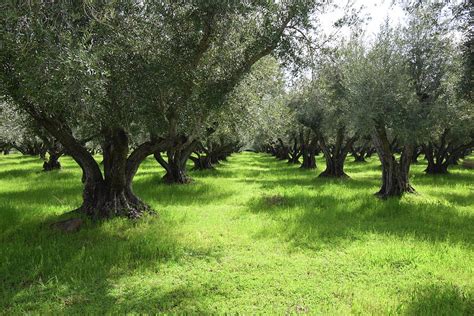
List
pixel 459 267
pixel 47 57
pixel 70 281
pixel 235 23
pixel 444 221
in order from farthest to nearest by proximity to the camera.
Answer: pixel 444 221 < pixel 235 23 < pixel 459 267 < pixel 70 281 < pixel 47 57

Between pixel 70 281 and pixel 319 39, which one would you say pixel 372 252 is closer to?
pixel 319 39

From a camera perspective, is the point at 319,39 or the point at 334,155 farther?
the point at 334,155

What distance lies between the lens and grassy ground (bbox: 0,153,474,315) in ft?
21.3

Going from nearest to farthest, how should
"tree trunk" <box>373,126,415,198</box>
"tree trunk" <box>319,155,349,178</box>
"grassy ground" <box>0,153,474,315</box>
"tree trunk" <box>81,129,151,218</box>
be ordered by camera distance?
1. "grassy ground" <box>0,153,474,315</box>
2. "tree trunk" <box>81,129,151,218</box>
3. "tree trunk" <box>373,126,415,198</box>
4. "tree trunk" <box>319,155,349,178</box>

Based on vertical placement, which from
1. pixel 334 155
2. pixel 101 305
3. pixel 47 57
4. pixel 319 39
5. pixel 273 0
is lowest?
pixel 101 305

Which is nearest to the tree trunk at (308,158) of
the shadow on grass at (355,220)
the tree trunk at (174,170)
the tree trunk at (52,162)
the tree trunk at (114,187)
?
the tree trunk at (174,170)

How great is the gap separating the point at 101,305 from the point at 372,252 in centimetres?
687

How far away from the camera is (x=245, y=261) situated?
28.3 feet

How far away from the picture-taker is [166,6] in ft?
31.7

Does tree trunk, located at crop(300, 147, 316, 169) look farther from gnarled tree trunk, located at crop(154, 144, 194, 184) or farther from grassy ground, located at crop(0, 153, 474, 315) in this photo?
grassy ground, located at crop(0, 153, 474, 315)

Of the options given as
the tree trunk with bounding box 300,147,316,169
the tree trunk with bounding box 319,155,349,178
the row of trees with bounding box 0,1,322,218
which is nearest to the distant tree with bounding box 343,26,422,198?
the row of trees with bounding box 0,1,322,218

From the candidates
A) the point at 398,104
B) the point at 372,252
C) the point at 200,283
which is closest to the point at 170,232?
the point at 200,283

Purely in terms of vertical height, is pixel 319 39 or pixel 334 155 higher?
pixel 319 39

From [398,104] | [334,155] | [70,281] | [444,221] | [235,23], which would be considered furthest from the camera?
[334,155]
